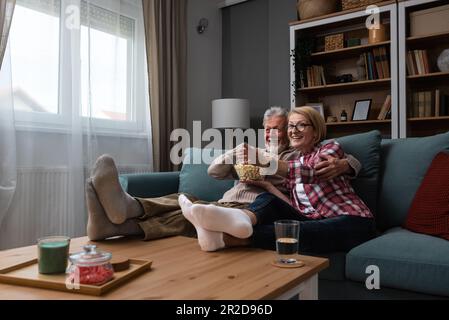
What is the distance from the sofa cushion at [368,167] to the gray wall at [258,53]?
6.39 feet

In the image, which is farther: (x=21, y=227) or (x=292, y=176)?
(x=21, y=227)

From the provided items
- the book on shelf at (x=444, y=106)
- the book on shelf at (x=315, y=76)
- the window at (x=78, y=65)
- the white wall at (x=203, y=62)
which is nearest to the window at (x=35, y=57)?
the window at (x=78, y=65)

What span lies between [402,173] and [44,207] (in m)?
2.07

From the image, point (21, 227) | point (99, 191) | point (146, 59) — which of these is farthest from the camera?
point (146, 59)

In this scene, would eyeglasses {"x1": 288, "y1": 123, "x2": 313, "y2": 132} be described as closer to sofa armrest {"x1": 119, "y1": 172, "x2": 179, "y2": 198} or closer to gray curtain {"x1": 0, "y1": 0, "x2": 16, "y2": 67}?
sofa armrest {"x1": 119, "y1": 172, "x2": 179, "y2": 198}

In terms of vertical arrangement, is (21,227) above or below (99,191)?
below

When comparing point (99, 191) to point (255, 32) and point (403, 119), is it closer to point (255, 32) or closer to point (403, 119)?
point (403, 119)

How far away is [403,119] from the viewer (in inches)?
120

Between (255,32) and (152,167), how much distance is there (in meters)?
1.82

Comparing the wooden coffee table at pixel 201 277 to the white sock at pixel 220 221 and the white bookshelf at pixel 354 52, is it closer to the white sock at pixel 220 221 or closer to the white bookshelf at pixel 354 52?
the white sock at pixel 220 221

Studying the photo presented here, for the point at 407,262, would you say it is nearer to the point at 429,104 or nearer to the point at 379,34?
the point at 429,104

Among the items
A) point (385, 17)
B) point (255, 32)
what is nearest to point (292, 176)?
point (385, 17)

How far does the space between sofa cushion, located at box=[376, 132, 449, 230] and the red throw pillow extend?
7cm

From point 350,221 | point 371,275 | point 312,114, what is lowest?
point 371,275
